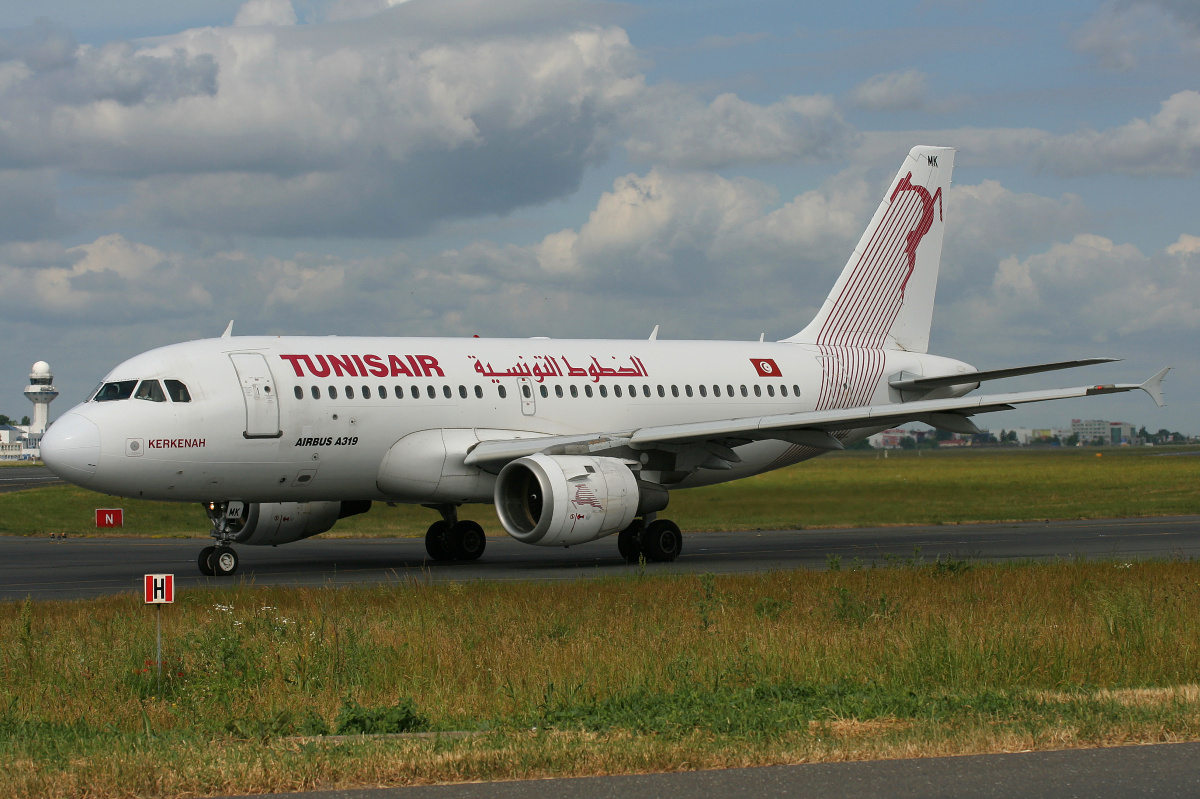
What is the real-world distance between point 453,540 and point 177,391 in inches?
256

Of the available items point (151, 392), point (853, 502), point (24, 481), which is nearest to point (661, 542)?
point (853, 502)

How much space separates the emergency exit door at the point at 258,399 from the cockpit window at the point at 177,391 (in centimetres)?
88

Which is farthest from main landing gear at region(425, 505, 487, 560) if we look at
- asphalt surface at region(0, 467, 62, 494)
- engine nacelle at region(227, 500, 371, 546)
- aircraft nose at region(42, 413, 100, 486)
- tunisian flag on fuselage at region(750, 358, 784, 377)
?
asphalt surface at region(0, 467, 62, 494)

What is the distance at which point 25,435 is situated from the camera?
7751 inches

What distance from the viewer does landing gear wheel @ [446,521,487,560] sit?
84.0 feet

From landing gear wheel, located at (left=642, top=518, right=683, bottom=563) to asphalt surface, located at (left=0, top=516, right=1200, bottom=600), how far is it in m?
0.27

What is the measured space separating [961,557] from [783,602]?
9337 mm

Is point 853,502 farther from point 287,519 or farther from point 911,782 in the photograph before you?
point 911,782

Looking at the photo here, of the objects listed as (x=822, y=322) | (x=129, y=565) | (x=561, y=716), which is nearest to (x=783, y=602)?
(x=561, y=716)

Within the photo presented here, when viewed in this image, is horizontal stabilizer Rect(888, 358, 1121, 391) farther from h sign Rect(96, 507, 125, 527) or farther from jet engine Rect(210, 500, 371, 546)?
h sign Rect(96, 507, 125, 527)

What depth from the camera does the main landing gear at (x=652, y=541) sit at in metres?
24.4

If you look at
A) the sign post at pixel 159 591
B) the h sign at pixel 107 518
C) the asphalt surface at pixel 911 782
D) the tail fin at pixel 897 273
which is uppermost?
the tail fin at pixel 897 273

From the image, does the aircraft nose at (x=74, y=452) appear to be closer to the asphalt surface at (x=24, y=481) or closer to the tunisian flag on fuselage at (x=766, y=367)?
the tunisian flag on fuselage at (x=766, y=367)

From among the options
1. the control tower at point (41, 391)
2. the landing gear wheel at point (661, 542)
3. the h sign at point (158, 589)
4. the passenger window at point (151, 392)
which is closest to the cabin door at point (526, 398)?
the landing gear wheel at point (661, 542)
